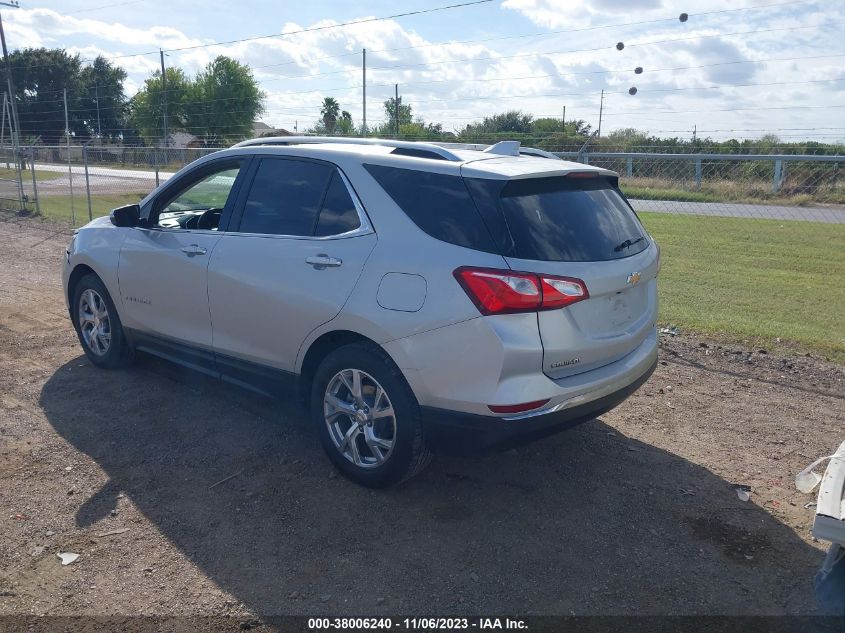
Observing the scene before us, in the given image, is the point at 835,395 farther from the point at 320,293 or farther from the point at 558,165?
the point at 320,293

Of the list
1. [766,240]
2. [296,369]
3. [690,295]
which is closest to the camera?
[296,369]

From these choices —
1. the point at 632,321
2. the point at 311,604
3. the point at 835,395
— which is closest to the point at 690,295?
the point at 835,395

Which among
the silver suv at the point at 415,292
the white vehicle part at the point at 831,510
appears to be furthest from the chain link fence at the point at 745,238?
the silver suv at the point at 415,292

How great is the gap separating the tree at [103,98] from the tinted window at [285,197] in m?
62.9

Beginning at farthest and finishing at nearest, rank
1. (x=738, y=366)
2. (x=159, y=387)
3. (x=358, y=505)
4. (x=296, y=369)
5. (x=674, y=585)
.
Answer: (x=738, y=366)
(x=159, y=387)
(x=296, y=369)
(x=358, y=505)
(x=674, y=585)

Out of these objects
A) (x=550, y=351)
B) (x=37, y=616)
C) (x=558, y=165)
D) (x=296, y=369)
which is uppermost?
(x=558, y=165)

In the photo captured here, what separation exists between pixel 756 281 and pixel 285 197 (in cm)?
755

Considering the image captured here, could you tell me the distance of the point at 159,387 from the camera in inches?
Answer: 223

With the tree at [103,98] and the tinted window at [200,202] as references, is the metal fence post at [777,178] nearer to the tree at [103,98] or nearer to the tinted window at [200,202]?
the tinted window at [200,202]

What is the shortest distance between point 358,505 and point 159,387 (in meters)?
2.45

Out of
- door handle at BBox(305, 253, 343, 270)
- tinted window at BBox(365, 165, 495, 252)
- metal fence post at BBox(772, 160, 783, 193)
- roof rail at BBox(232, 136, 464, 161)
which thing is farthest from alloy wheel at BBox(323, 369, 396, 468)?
metal fence post at BBox(772, 160, 783, 193)

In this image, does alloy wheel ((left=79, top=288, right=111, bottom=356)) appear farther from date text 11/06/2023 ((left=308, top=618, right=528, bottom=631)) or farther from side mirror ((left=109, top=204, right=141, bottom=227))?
date text 11/06/2023 ((left=308, top=618, right=528, bottom=631))

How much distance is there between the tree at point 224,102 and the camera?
160 ft

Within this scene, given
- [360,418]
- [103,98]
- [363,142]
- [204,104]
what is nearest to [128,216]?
[363,142]
